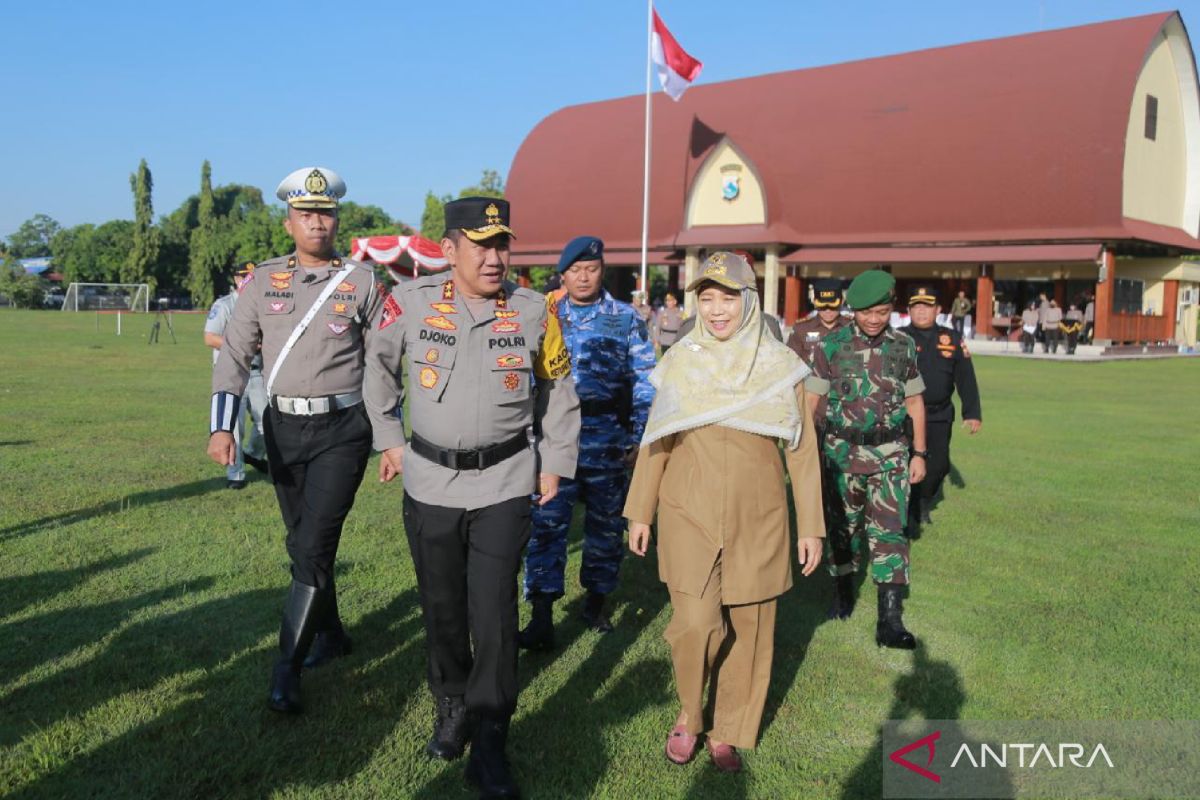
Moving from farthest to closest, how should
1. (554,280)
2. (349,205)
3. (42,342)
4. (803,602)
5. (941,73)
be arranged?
(349,205) < (941,73) < (42,342) < (554,280) < (803,602)

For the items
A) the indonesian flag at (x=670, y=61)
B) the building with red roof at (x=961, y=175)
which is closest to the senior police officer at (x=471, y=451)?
the indonesian flag at (x=670, y=61)

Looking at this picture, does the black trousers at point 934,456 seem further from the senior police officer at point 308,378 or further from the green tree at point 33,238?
the green tree at point 33,238

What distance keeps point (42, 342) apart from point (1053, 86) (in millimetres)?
33488

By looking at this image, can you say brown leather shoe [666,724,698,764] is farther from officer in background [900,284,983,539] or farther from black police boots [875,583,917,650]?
officer in background [900,284,983,539]

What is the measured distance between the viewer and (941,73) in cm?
3459

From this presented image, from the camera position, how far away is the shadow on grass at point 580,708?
3482mm

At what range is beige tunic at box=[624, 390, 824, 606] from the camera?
359 centimetres

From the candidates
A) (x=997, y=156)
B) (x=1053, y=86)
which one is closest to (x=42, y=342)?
(x=997, y=156)

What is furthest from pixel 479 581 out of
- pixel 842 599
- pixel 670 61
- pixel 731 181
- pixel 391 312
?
pixel 731 181

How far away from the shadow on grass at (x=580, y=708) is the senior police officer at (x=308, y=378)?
1056 mm

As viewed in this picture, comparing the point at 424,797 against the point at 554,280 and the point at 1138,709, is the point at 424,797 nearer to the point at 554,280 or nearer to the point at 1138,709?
the point at 1138,709

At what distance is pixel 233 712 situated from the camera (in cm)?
391

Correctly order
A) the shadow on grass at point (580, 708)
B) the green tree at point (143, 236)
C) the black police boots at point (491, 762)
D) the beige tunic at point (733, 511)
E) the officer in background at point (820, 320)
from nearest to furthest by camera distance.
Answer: the black police boots at point (491, 762)
the shadow on grass at point (580, 708)
the beige tunic at point (733, 511)
the officer in background at point (820, 320)
the green tree at point (143, 236)

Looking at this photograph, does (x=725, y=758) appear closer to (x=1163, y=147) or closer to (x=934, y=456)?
(x=934, y=456)
